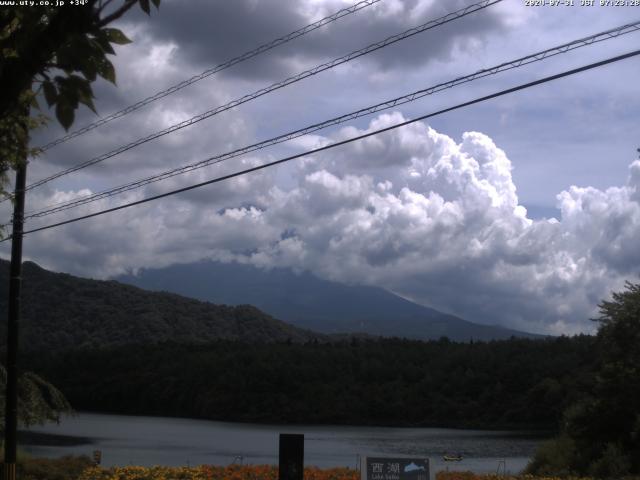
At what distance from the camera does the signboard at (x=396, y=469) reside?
1046 cm

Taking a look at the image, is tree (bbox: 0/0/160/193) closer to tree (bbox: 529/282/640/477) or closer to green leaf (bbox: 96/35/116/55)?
green leaf (bbox: 96/35/116/55)

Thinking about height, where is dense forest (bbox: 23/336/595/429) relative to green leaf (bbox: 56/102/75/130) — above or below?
below

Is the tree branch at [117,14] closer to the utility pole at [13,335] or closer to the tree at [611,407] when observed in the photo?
the utility pole at [13,335]

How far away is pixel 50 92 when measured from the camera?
408 centimetres

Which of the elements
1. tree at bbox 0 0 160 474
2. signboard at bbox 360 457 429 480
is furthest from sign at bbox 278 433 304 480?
tree at bbox 0 0 160 474

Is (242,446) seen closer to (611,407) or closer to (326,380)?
(611,407)

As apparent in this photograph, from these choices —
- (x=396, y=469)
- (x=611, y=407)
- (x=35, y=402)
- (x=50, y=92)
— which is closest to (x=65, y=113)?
(x=50, y=92)

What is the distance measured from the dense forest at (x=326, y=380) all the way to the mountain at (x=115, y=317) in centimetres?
1988

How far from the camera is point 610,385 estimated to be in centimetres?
2089

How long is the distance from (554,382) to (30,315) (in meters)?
72.8

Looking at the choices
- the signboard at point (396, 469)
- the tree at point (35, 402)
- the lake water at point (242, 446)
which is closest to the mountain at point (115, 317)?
the lake water at point (242, 446)

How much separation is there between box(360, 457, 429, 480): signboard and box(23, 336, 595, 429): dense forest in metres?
48.8

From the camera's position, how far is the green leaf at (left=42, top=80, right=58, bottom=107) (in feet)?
13.4

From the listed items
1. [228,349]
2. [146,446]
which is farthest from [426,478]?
[228,349]
